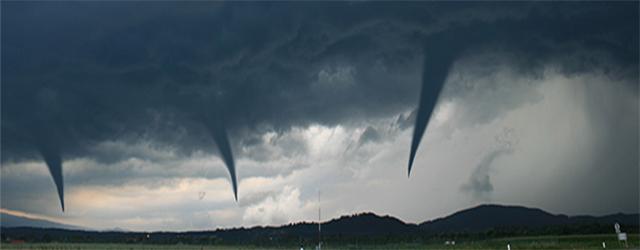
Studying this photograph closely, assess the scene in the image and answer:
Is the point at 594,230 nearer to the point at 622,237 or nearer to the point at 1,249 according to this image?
the point at 622,237

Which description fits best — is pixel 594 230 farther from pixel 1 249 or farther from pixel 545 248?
pixel 1 249

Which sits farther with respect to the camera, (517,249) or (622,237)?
(517,249)

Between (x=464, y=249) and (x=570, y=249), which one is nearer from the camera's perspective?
(x=570, y=249)

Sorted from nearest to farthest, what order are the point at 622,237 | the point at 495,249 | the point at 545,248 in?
the point at 622,237 < the point at 545,248 < the point at 495,249

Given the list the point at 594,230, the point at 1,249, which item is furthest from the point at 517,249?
the point at 594,230

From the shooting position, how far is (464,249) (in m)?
102

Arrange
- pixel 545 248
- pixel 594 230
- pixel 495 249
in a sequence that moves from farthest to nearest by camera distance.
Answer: pixel 594 230, pixel 495 249, pixel 545 248

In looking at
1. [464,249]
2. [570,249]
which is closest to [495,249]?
[464,249]

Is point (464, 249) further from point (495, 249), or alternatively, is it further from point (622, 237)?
point (622, 237)

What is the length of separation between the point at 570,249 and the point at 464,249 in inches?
942

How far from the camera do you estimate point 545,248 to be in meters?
85.1

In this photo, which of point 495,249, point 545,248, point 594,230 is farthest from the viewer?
point 594,230

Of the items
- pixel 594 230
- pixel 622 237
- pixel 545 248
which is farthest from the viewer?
pixel 594 230

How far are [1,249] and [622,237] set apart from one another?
3607 inches
